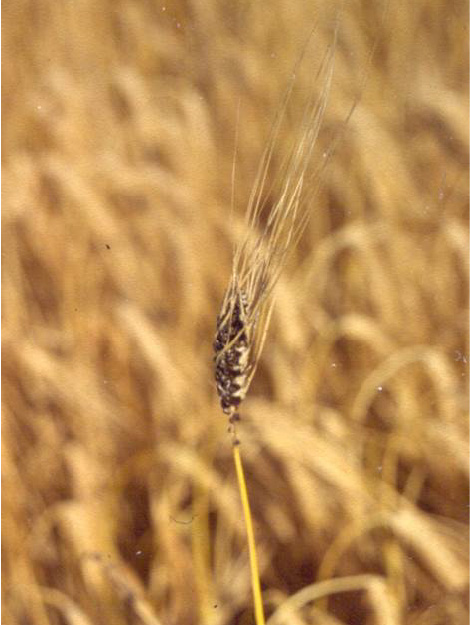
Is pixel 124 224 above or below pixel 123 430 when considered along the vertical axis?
above

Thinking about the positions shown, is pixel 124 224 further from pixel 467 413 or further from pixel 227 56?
pixel 467 413

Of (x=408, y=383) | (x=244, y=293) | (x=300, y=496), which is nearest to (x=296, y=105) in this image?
(x=244, y=293)

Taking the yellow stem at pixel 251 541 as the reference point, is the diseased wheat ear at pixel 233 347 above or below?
above

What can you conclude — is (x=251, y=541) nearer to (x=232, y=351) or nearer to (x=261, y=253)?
(x=232, y=351)

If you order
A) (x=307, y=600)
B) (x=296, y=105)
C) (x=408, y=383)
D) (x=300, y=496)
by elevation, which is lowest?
(x=307, y=600)
